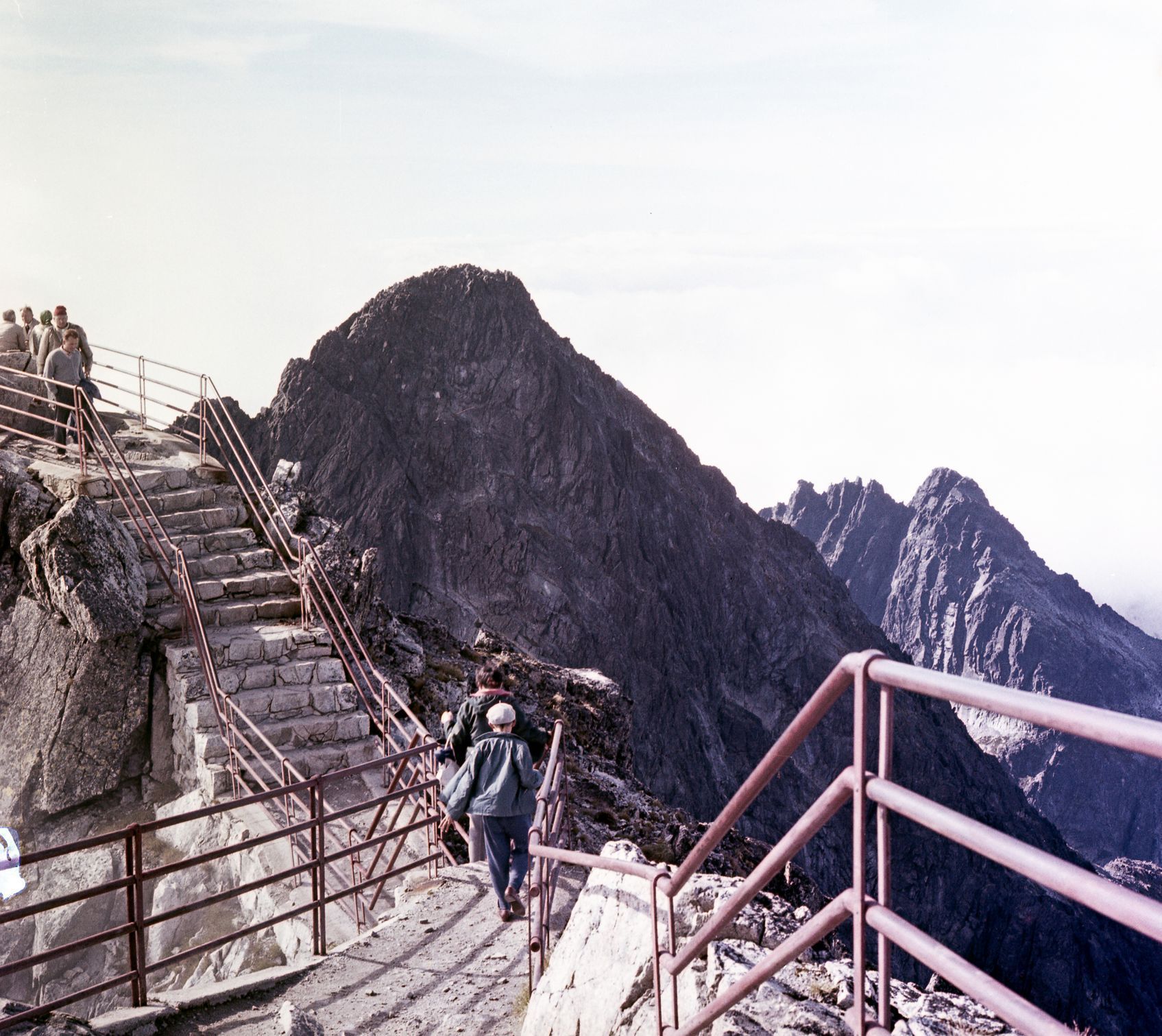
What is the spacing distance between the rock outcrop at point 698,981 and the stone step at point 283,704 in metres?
6.25

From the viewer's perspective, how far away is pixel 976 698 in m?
1.71

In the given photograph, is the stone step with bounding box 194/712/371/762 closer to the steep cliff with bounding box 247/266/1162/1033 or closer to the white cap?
the white cap

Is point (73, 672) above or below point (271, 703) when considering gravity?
above

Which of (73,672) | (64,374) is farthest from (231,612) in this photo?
(64,374)

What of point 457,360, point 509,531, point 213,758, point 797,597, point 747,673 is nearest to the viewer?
point 213,758

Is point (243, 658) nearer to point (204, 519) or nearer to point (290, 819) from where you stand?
point (204, 519)

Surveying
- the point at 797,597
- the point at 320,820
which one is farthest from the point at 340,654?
the point at 797,597

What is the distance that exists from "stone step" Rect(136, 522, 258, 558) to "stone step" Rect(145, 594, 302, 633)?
742 mm

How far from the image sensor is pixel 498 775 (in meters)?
5.75

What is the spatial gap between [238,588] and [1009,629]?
6582 inches

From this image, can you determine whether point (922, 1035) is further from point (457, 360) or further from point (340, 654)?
point (457, 360)

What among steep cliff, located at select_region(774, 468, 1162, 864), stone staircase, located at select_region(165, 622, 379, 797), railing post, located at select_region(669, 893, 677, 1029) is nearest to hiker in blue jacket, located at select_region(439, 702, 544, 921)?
railing post, located at select_region(669, 893, 677, 1029)

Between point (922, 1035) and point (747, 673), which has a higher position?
point (922, 1035)

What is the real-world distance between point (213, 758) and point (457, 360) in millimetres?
75270
